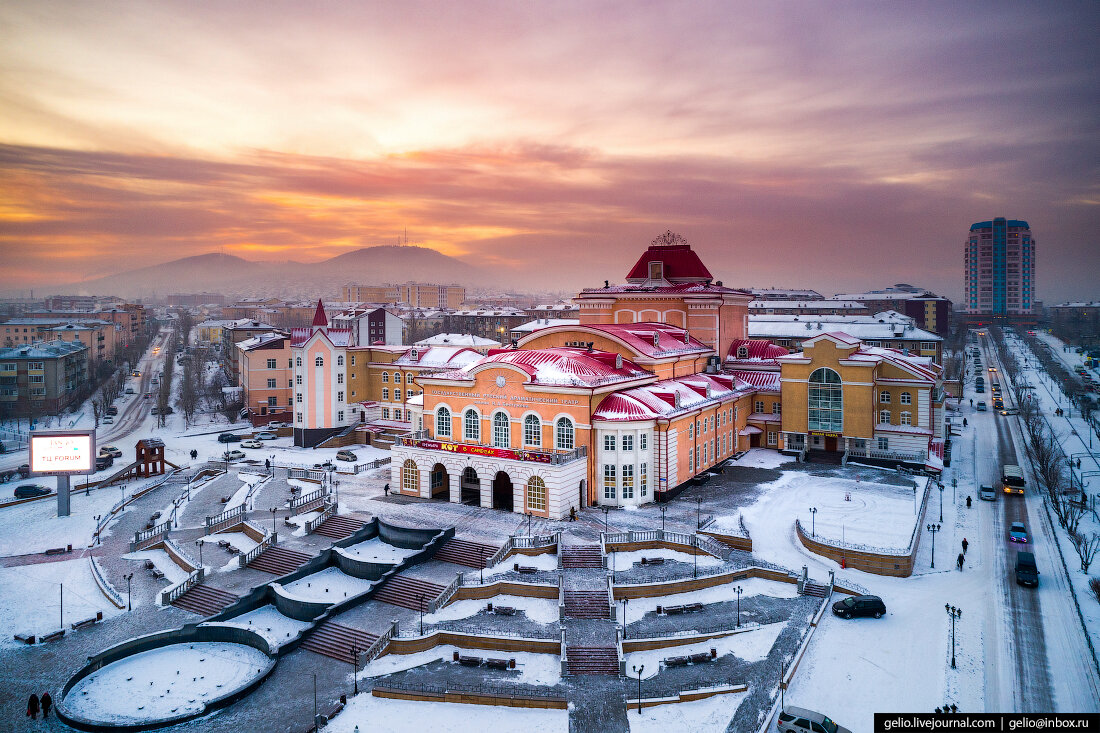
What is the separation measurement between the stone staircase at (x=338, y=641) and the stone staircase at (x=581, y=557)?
903cm

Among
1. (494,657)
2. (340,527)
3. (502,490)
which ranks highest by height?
A: (502,490)

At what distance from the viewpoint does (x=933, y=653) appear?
2375 centimetres

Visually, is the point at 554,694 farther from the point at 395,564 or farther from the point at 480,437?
the point at 480,437

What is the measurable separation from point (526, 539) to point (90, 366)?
95.8 meters

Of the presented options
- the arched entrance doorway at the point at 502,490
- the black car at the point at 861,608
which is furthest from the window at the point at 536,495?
the black car at the point at 861,608

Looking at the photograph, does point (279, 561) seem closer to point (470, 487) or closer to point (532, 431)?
point (470, 487)

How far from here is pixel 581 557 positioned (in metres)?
30.8

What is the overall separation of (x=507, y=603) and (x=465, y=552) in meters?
5.29

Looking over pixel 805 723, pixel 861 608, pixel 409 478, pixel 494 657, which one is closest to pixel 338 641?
pixel 494 657

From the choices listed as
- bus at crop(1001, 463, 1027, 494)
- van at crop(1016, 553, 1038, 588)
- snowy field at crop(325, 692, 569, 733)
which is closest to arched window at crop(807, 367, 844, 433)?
bus at crop(1001, 463, 1027, 494)

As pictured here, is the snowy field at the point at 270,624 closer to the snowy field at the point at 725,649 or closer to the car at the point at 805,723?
the snowy field at the point at 725,649

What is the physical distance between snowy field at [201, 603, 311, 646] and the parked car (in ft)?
105

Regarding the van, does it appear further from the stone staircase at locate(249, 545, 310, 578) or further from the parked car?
the parked car

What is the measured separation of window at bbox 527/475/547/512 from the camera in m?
36.8
